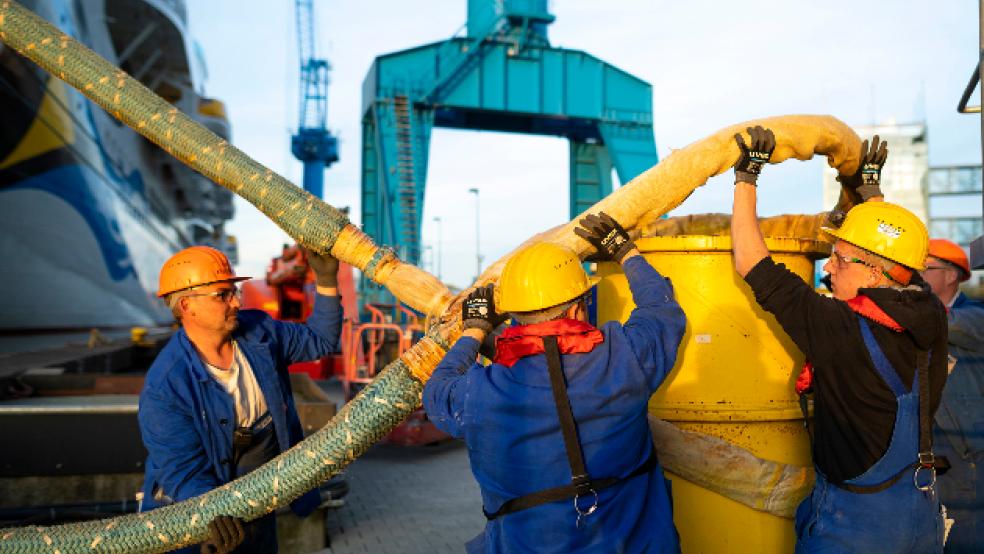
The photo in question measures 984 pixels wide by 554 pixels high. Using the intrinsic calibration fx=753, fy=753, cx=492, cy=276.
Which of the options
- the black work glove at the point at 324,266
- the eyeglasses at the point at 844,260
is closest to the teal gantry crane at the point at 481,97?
the black work glove at the point at 324,266

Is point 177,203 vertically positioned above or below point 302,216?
above

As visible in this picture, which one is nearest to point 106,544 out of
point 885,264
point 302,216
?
point 302,216

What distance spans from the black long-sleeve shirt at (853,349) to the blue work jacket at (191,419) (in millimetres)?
1962

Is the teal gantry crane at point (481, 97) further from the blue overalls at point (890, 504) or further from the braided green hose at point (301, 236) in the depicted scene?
the blue overalls at point (890, 504)

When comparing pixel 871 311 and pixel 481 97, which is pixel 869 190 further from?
pixel 481 97

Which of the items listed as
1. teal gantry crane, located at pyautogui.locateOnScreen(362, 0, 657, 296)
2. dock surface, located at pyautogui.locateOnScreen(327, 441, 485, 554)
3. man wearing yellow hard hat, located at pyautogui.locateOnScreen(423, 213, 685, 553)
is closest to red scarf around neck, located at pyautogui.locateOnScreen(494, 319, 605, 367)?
man wearing yellow hard hat, located at pyautogui.locateOnScreen(423, 213, 685, 553)

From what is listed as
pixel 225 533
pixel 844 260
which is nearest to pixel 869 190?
pixel 844 260

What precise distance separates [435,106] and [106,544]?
19.5 metres

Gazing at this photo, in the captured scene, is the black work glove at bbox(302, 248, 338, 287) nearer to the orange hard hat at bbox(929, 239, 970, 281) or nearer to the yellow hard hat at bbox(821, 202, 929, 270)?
the yellow hard hat at bbox(821, 202, 929, 270)

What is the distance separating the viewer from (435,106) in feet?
69.9

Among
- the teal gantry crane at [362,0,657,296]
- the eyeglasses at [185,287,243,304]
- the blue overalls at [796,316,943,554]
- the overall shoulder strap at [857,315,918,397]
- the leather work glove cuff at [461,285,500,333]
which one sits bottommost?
the blue overalls at [796,316,943,554]

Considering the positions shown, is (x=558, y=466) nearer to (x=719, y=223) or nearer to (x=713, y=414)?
(x=713, y=414)

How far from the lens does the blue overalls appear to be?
2309 millimetres

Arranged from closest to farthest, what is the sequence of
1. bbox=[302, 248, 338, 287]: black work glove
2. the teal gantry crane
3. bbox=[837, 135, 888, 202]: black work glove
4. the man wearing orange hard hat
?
1. bbox=[837, 135, 888, 202]: black work glove
2. bbox=[302, 248, 338, 287]: black work glove
3. the man wearing orange hard hat
4. the teal gantry crane
